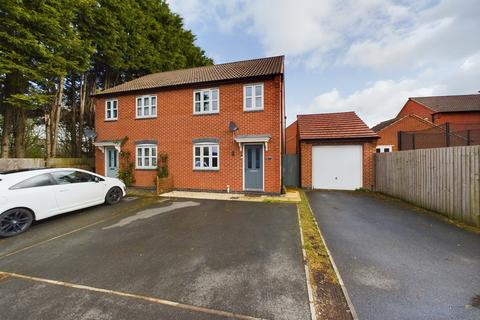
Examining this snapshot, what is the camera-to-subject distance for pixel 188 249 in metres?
4.04

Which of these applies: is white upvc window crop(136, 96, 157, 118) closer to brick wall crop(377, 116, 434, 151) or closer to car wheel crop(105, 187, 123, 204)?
car wheel crop(105, 187, 123, 204)

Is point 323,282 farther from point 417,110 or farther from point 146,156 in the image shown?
point 417,110

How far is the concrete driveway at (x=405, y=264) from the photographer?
7.88 ft

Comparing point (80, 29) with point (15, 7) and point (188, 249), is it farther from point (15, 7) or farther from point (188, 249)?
point (188, 249)

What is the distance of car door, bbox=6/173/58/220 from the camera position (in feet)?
16.2

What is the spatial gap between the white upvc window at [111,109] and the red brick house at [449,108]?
32.7 meters

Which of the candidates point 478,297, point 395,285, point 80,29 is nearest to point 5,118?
point 80,29

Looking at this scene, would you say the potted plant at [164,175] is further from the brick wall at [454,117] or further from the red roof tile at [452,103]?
the red roof tile at [452,103]

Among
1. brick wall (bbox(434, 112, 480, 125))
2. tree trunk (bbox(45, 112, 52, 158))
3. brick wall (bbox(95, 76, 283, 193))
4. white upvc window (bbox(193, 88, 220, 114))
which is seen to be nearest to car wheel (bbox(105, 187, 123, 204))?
brick wall (bbox(95, 76, 283, 193))

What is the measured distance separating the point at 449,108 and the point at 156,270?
34.1m

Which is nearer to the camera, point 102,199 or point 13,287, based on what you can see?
point 13,287

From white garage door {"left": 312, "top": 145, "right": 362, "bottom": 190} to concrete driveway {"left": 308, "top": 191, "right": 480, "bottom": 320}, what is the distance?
15.2 feet

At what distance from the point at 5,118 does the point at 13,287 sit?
43.7ft

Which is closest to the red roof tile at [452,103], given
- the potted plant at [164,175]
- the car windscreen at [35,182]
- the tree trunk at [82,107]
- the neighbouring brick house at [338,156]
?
the neighbouring brick house at [338,156]
